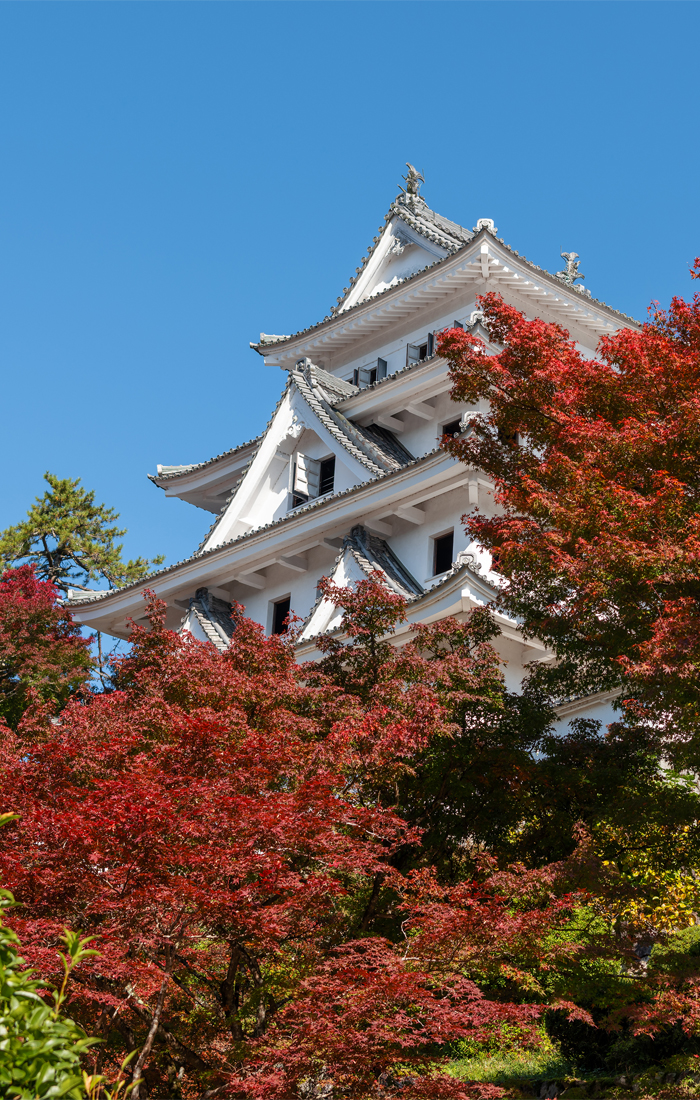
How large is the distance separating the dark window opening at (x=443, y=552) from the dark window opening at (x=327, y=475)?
353 centimetres

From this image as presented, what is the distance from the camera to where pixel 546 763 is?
1266 centimetres

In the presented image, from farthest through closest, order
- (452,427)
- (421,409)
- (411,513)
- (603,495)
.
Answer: (421,409), (452,427), (411,513), (603,495)

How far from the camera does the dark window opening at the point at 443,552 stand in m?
24.1

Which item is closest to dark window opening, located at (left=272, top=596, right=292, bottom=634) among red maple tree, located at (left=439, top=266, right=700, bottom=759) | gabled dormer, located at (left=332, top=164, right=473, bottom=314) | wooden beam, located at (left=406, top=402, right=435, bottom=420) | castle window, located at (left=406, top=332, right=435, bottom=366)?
wooden beam, located at (left=406, top=402, right=435, bottom=420)

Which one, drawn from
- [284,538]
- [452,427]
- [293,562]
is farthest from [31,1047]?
[452,427]

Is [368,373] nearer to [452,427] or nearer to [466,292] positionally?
[466,292]

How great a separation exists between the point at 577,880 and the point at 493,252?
17504 mm

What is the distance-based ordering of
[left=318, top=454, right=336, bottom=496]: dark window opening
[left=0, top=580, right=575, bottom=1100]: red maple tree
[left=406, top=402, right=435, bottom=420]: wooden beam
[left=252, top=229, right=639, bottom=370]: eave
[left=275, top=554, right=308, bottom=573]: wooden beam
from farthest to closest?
[left=318, top=454, right=336, bottom=496]: dark window opening → [left=406, top=402, right=435, bottom=420]: wooden beam → [left=275, top=554, right=308, bottom=573]: wooden beam → [left=252, top=229, right=639, bottom=370]: eave → [left=0, top=580, right=575, bottom=1100]: red maple tree

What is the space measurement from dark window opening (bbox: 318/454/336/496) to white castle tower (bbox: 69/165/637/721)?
0.04 m

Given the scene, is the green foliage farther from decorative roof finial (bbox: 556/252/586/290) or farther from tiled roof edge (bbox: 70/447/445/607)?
decorative roof finial (bbox: 556/252/586/290)

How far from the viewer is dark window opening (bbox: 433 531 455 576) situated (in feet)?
79.2

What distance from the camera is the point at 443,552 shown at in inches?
956

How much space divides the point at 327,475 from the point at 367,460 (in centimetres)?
235

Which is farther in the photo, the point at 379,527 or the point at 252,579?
the point at 252,579
